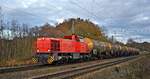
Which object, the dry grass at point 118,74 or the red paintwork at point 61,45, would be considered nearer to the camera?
the dry grass at point 118,74

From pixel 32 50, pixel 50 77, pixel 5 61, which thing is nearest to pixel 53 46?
pixel 5 61

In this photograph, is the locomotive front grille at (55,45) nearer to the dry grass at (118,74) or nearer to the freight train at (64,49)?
the freight train at (64,49)

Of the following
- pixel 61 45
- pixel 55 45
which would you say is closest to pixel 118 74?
pixel 55 45

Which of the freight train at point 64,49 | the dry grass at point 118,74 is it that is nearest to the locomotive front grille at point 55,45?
the freight train at point 64,49

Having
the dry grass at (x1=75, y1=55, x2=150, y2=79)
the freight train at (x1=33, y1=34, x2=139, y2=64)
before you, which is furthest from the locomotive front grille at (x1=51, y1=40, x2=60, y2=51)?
the dry grass at (x1=75, y1=55, x2=150, y2=79)

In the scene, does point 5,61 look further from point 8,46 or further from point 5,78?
point 5,78

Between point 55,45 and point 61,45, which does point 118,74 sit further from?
point 61,45

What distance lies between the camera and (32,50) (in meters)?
37.3

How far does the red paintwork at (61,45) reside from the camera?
27.9 metres

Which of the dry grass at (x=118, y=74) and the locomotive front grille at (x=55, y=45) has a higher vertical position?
the locomotive front grille at (x=55, y=45)

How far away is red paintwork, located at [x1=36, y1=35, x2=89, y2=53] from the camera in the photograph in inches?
1100

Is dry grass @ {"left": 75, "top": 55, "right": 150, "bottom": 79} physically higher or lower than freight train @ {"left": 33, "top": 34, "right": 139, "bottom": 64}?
lower

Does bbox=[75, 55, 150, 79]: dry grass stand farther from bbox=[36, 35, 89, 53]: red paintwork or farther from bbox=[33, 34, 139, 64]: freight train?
bbox=[36, 35, 89, 53]: red paintwork

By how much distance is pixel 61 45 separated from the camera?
1164 inches
